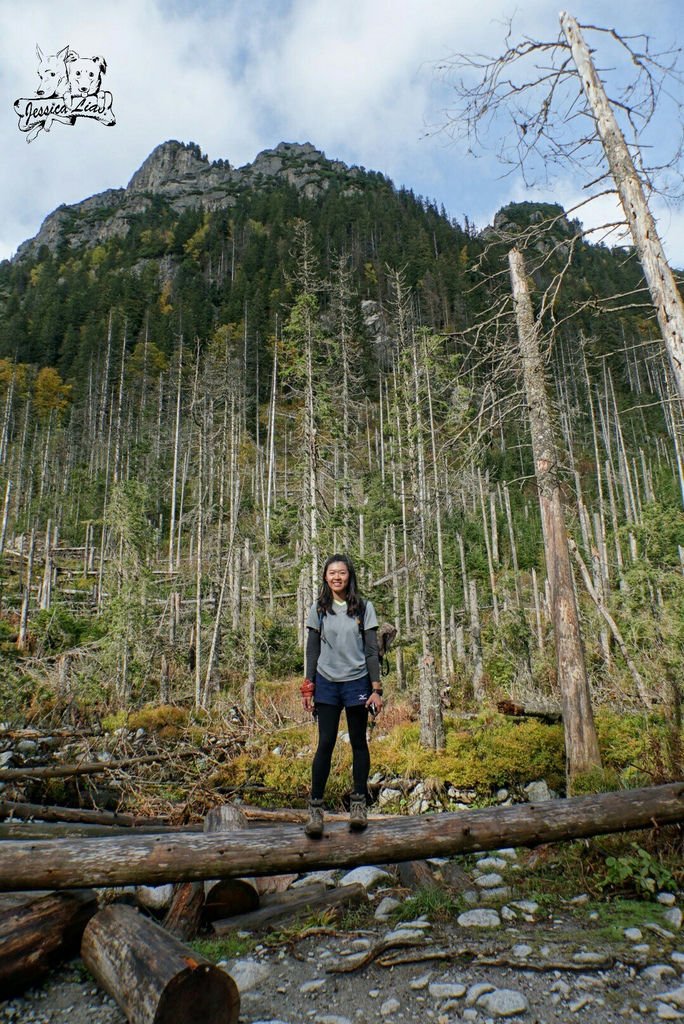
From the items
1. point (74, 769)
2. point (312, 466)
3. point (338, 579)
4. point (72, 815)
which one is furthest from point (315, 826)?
point (312, 466)

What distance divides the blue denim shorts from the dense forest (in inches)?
120

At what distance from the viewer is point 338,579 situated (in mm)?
4473

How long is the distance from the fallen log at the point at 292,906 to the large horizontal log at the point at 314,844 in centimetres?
102

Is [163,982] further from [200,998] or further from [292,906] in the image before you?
[292,906]

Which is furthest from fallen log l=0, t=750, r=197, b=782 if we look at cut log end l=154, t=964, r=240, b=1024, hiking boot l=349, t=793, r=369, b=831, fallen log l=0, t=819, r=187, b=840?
cut log end l=154, t=964, r=240, b=1024

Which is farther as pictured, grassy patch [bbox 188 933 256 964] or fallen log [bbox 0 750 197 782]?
fallen log [bbox 0 750 197 782]

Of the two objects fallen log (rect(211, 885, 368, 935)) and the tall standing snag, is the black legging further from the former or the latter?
the tall standing snag

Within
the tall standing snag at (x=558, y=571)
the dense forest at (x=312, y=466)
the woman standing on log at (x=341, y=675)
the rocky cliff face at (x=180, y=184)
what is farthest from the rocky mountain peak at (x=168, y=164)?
the woman standing on log at (x=341, y=675)

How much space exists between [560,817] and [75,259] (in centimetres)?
9835

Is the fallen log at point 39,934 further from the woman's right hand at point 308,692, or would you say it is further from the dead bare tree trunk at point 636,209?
the dead bare tree trunk at point 636,209

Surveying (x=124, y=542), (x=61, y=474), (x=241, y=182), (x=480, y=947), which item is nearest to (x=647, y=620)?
(x=480, y=947)

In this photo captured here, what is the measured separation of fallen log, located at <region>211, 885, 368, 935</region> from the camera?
4555mm

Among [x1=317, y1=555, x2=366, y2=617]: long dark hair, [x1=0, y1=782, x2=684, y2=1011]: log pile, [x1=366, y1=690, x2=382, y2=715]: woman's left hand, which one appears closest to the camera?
[x1=0, y1=782, x2=684, y2=1011]: log pile

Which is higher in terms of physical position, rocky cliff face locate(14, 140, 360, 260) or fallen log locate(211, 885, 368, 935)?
rocky cliff face locate(14, 140, 360, 260)
